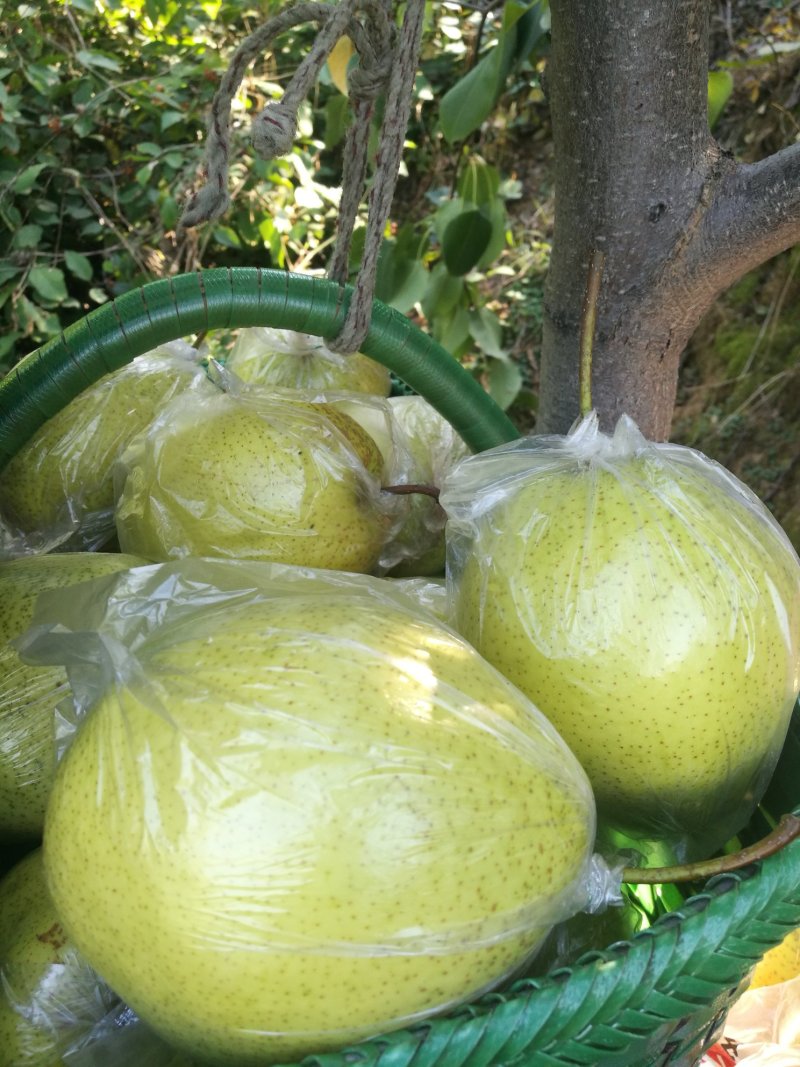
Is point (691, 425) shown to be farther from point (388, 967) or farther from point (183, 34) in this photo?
point (388, 967)

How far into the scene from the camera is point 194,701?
2.00 feet

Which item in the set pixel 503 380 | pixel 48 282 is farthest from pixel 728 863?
pixel 48 282

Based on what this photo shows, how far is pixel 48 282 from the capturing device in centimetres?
322

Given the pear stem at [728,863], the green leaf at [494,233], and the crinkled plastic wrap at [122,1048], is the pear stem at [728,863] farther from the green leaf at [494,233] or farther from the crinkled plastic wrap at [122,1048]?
the green leaf at [494,233]

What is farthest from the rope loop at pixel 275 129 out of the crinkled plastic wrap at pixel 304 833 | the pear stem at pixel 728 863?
the pear stem at pixel 728 863

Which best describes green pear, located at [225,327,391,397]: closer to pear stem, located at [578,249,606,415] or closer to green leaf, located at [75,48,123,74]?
pear stem, located at [578,249,606,415]

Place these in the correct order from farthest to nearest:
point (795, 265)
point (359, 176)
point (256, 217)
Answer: point (256, 217) < point (795, 265) < point (359, 176)

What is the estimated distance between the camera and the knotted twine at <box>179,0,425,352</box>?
63 cm

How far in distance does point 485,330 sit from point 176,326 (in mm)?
1106

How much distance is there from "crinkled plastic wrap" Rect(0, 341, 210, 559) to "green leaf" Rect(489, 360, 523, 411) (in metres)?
1.17

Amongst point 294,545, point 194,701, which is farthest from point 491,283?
point 194,701

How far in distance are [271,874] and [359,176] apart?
59cm

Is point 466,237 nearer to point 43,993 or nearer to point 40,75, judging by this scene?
point 43,993

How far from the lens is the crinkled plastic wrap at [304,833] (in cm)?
56
